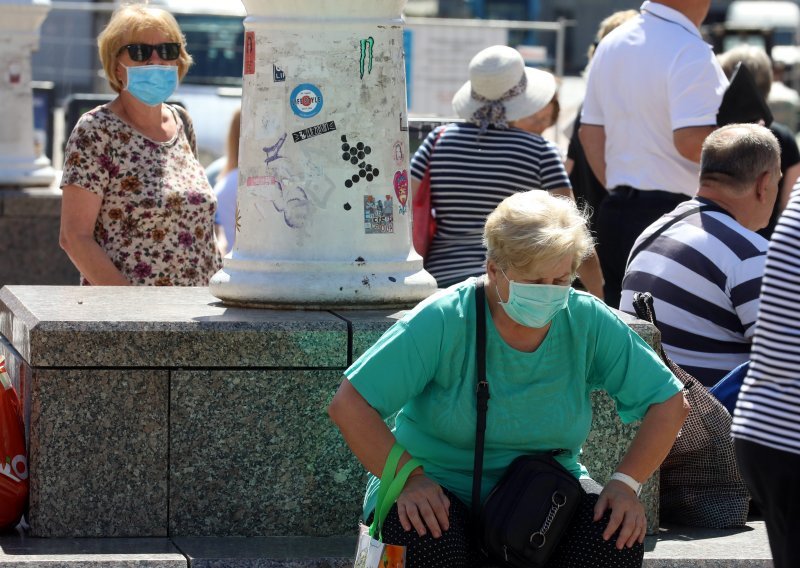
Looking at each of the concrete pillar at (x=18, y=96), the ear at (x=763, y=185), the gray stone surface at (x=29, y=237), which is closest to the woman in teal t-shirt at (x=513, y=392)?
the ear at (x=763, y=185)

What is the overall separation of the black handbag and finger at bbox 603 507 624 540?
0.09 m

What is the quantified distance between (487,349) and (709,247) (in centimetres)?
142

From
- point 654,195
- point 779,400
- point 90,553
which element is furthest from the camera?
point 654,195

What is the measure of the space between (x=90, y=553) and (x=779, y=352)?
6.26ft

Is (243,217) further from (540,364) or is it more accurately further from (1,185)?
(1,185)

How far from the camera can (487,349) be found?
141 inches

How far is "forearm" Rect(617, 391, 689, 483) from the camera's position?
142 inches

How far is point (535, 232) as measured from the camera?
344 centimetres

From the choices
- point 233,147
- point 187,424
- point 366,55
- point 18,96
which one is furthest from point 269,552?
point 18,96

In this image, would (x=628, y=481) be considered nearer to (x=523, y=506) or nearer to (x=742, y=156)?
(x=523, y=506)

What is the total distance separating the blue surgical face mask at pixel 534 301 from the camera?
3.46 metres

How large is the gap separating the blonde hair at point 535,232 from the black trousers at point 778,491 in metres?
0.73

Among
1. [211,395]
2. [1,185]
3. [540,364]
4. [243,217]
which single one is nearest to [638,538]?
[540,364]

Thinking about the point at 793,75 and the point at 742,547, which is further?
the point at 793,75
